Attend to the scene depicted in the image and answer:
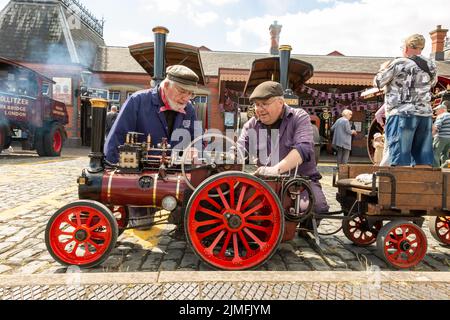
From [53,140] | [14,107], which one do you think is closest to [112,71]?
[53,140]

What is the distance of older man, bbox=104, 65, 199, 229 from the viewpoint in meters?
3.11

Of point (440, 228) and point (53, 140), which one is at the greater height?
point (53, 140)

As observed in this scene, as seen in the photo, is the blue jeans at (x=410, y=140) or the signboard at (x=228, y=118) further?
the signboard at (x=228, y=118)

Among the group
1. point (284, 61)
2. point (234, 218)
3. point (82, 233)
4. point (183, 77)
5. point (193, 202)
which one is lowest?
point (82, 233)

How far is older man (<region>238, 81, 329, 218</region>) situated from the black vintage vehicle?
9.27 metres

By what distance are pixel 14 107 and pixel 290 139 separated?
983cm

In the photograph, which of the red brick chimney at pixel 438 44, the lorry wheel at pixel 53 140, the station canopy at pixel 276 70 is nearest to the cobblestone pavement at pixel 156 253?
the station canopy at pixel 276 70

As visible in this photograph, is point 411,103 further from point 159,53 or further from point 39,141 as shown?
point 39,141

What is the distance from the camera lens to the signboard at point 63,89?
60.6 ft

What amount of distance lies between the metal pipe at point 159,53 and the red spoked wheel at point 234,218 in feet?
17.5

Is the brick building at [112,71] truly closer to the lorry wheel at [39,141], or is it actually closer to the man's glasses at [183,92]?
the lorry wheel at [39,141]

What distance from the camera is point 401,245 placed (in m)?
2.65
